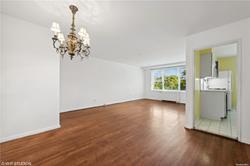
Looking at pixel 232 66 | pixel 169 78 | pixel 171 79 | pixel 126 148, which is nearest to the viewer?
pixel 126 148

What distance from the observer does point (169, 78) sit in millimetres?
7449

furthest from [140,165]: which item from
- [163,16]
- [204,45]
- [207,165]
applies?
[204,45]

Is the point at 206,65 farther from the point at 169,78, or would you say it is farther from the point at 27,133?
the point at 27,133

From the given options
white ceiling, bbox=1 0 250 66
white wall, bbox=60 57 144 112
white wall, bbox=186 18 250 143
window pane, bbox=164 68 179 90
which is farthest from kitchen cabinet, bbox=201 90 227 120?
white wall, bbox=60 57 144 112

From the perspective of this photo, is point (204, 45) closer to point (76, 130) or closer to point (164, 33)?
point (164, 33)

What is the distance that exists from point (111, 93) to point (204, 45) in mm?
4806

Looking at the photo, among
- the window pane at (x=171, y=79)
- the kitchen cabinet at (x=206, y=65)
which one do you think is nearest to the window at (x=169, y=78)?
the window pane at (x=171, y=79)

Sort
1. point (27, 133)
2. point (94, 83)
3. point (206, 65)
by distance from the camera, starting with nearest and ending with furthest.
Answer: point (27, 133), point (206, 65), point (94, 83)

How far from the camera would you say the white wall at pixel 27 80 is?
2265 mm

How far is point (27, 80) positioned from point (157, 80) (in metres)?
7.19

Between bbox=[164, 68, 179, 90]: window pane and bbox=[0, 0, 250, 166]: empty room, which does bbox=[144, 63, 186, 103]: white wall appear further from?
bbox=[0, 0, 250, 166]: empty room

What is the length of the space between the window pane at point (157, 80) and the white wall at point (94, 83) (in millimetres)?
1550

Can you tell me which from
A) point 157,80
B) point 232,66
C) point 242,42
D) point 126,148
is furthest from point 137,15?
point 157,80

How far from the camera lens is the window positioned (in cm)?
687
